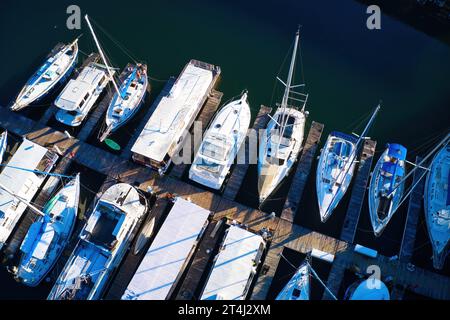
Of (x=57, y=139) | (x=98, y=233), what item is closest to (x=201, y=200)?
(x=98, y=233)

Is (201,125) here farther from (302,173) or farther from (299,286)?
(299,286)

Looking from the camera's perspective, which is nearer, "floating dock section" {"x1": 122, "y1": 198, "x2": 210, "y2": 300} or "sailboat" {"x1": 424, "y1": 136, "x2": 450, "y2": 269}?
"floating dock section" {"x1": 122, "y1": 198, "x2": 210, "y2": 300}

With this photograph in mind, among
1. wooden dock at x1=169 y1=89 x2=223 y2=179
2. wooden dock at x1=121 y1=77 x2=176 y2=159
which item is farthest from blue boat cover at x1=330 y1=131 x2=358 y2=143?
wooden dock at x1=121 y1=77 x2=176 y2=159

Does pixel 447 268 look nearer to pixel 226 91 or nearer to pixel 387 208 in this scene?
pixel 387 208

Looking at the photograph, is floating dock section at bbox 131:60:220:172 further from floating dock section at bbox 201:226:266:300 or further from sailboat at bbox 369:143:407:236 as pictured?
sailboat at bbox 369:143:407:236

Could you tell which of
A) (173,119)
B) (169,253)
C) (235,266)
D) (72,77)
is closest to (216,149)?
(173,119)

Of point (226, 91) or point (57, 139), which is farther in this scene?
point (226, 91)
